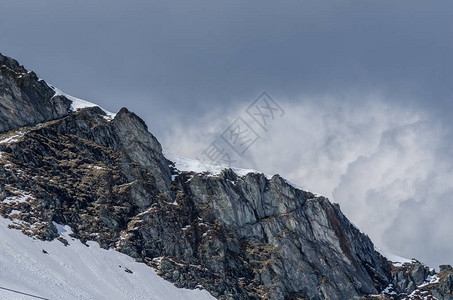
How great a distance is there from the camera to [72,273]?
65438 mm

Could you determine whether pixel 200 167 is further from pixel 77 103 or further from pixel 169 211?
pixel 77 103

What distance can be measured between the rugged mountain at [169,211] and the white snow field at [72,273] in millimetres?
2726

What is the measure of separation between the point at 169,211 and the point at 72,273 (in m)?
34.9

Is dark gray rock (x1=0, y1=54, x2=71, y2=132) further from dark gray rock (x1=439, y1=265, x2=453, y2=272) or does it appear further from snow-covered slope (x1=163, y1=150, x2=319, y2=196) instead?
dark gray rock (x1=439, y1=265, x2=453, y2=272)

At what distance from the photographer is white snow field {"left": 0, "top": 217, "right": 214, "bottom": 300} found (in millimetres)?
56500

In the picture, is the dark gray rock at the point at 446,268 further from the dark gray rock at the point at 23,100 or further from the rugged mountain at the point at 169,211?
the dark gray rock at the point at 23,100

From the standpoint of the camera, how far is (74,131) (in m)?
101

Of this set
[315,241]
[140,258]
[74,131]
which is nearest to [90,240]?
[140,258]

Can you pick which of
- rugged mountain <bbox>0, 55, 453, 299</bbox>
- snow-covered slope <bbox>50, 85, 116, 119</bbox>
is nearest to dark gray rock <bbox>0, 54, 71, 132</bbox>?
rugged mountain <bbox>0, 55, 453, 299</bbox>

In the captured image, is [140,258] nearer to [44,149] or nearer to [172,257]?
[172,257]

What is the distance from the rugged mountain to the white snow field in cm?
273

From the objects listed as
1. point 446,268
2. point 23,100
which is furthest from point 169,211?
point 446,268

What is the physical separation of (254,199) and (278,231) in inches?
468

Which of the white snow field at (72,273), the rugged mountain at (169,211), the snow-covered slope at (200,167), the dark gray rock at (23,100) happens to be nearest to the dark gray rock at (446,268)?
the rugged mountain at (169,211)
